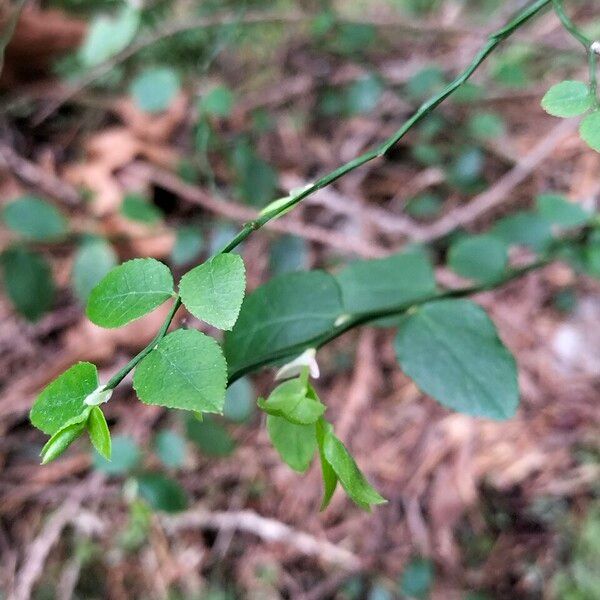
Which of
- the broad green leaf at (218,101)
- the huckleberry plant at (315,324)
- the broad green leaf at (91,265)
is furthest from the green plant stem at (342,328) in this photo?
the broad green leaf at (218,101)

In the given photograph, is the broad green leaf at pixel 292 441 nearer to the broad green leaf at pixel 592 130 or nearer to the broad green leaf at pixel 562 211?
the broad green leaf at pixel 592 130

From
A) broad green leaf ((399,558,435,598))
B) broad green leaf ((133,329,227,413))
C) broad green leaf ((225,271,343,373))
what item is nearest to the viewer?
broad green leaf ((133,329,227,413))

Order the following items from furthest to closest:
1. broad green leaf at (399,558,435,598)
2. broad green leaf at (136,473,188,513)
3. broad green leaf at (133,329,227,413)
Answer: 1. broad green leaf at (399,558,435,598)
2. broad green leaf at (136,473,188,513)
3. broad green leaf at (133,329,227,413)

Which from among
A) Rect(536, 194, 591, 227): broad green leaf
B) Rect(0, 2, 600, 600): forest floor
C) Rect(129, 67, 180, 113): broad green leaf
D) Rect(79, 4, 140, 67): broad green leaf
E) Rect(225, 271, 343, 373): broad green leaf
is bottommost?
Rect(0, 2, 600, 600): forest floor

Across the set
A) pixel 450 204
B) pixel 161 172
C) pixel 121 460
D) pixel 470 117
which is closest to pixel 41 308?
pixel 121 460

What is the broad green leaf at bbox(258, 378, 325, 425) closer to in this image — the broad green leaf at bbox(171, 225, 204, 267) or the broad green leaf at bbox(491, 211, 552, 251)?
the broad green leaf at bbox(491, 211, 552, 251)

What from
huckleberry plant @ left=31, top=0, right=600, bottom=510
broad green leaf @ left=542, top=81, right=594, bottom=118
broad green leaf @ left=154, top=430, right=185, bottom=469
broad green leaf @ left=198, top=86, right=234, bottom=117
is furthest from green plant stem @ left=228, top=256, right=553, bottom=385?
broad green leaf @ left=198, top=86, right=234, bottom=117

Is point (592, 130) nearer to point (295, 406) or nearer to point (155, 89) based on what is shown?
point (295, 406)
